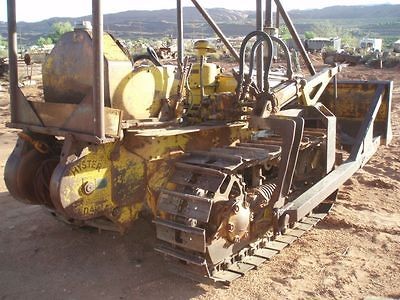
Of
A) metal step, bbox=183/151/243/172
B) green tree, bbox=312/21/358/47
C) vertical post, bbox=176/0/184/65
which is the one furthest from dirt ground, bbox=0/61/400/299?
green tree, bbox=312/21/358/47

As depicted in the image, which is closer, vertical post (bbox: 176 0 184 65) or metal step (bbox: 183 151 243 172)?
metal step (bbox: 183 151 243 172)

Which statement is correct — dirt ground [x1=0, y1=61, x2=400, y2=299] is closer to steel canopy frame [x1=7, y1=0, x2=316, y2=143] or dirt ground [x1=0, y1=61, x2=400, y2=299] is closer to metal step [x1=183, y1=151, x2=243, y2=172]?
metal step [x1=183, y1=151, x2=243, y2=172]

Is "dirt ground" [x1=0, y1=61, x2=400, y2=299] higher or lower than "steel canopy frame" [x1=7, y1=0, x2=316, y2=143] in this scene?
lower

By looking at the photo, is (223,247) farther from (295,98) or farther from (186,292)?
(295,98)

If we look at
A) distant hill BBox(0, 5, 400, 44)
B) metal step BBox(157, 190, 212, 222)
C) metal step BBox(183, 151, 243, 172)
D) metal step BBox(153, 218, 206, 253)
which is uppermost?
distant hill BBox(0, 5, 400, 44)

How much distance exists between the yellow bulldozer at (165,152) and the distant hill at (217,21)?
75864mm

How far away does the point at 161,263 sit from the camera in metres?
4.72

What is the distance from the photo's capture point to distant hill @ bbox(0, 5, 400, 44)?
89.2 m

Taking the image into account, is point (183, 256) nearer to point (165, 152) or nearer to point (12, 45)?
point (165, 152)

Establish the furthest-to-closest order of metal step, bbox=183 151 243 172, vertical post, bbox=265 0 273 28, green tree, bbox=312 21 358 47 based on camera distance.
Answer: green tree, bbox=312 21 358 47
vertical post, bbox=265 0 273 28
metal step, bbox=183 151 243 172

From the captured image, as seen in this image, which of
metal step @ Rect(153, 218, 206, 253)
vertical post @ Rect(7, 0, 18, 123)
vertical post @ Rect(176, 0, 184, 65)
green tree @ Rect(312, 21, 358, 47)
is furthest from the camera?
green tree @ Rect(312, 21, 358, 47)

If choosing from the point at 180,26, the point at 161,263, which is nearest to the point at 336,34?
the point at 180,26

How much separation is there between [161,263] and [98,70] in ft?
6.48

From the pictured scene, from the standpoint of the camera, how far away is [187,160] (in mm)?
4410
